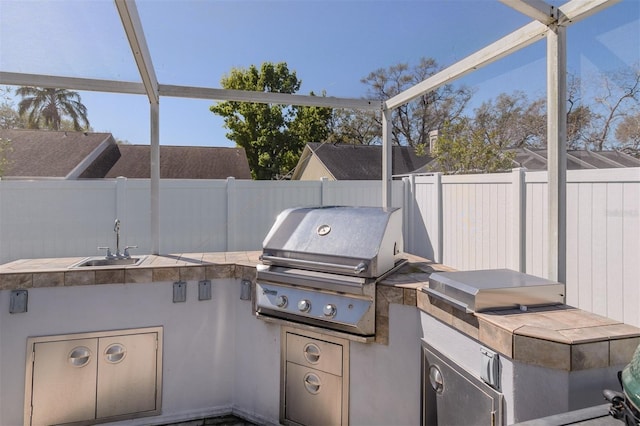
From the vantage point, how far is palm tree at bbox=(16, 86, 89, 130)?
3500 millimetres

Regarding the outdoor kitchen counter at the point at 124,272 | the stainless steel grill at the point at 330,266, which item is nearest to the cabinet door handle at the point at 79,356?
the outdoor kitchen counter at the point at 124,272

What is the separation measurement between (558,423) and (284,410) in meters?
1.80

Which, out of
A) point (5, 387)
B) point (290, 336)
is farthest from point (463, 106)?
point (5, 387)

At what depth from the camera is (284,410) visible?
7.91 feet

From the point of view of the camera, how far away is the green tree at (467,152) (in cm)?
515

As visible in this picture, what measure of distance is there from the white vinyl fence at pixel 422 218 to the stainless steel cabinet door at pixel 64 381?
297 centimetres

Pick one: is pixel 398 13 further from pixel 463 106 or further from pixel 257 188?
pixel 257 188

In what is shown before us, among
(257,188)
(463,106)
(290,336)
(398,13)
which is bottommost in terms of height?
(290,336)

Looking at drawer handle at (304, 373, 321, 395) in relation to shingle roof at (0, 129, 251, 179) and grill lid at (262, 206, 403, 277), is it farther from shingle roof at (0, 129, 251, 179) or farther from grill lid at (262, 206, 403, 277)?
shingle roof at (0, 129, 251, 179)

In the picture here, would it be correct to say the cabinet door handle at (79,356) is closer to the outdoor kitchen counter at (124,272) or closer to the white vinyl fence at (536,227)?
the outdoor kitchen counter at (124,272)

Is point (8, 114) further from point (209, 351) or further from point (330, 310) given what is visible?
point (330, 310)

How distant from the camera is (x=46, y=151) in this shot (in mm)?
4629

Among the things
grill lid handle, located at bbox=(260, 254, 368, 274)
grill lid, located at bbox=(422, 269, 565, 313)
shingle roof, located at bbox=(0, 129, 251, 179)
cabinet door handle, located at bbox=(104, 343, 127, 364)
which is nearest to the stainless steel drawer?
grill lid handle, located at bbox=(260, 254, 368, 274)

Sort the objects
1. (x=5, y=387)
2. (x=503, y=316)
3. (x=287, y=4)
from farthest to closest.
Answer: (x=287, y=4), (x=5, y=387), (x=503, y=316)
